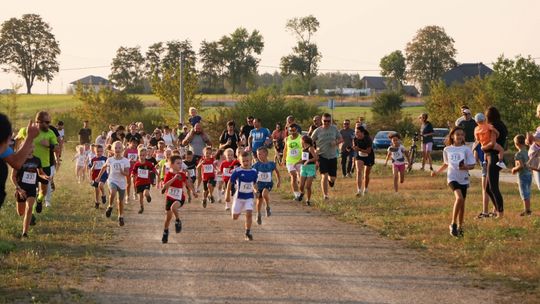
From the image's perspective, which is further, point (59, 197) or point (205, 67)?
point (205, 67)

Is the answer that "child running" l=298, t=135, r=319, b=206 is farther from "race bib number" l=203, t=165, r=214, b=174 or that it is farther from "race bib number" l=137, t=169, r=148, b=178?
"race bib number" l=137, t=169, r=148, b=178

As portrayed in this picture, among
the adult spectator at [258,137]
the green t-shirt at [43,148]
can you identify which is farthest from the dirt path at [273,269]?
the adult spectator at [258,137]

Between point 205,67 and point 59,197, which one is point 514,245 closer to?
point 59,197

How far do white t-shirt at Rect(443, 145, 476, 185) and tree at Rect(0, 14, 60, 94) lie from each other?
109 metres

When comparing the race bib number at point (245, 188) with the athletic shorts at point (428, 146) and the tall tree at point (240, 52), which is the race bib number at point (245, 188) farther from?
the tall tree at point (240, 52)

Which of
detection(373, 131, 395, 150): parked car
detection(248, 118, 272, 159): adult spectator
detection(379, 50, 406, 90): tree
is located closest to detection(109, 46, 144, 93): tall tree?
detection(379, 50, 406, 90): tree

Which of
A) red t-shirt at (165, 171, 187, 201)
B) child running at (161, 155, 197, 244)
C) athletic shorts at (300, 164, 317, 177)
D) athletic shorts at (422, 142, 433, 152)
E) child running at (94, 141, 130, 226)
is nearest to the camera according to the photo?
child running at (161, 155, 197, 244)

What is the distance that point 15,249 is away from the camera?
12.1 metres

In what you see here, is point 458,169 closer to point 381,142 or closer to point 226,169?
point 226,169

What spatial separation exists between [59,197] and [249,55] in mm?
103617

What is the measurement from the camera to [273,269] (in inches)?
426

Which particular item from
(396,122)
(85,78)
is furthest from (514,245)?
(85,78)

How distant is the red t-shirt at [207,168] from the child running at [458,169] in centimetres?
675

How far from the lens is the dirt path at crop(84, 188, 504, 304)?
9227 mm
